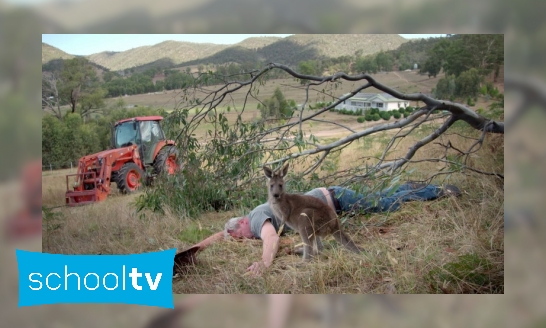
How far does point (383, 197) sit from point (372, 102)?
0.65 meters

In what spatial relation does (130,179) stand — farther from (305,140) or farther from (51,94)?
(305,140)

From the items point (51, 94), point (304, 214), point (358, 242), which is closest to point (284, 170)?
point (304, 214)

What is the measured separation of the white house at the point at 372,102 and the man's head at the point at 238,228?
3.20 ft

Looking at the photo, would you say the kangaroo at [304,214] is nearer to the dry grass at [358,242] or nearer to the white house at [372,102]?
the dry grass at [358,242]

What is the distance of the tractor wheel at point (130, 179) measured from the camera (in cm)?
411

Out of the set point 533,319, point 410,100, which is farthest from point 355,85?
point 533,319

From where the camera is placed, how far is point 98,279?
354 centimetres

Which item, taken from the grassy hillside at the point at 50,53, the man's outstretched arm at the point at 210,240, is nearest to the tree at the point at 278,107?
the man's outstretched arm at the point at 210,240

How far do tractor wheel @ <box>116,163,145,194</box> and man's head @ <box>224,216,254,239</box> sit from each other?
29.9 inches

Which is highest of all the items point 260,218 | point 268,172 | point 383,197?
point 268,172

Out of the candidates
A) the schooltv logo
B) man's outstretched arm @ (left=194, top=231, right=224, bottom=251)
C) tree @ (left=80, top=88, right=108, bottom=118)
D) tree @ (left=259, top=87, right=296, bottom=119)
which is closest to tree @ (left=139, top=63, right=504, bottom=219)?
tree @ (left=259, top=87, right=296, bottom=119)

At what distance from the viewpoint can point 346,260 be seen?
3521 mm
